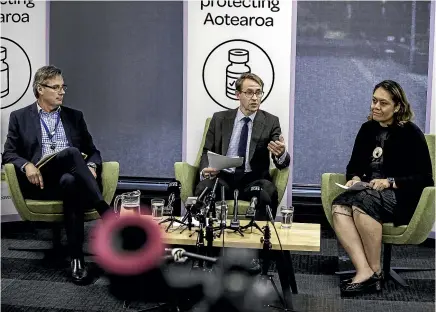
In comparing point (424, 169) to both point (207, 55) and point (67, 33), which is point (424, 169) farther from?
point (67, 33)

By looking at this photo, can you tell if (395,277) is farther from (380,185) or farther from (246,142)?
(246,142)

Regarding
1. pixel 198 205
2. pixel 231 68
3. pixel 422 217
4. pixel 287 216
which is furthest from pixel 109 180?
pixel 422 217

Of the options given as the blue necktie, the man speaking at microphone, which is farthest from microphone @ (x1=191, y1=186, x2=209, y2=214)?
the blue necktie

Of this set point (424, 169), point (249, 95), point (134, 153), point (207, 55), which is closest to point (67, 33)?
point (134, 153)

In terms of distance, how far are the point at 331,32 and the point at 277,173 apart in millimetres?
1827

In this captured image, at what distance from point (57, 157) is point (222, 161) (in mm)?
1147

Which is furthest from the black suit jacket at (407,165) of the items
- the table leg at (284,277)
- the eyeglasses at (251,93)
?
the eyeglasses at (251,93)

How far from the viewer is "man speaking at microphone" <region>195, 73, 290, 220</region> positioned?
4883mm

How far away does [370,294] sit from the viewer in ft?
13.5

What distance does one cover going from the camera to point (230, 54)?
18.0 feet

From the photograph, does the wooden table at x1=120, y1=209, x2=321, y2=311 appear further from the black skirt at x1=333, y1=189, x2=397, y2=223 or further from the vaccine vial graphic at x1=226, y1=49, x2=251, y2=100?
the vaccine vial graphic at x1=226, y1=49, x2=251, y2=100

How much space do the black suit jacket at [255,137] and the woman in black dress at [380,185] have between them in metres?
0.73

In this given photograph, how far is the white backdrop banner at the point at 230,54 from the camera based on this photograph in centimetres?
542

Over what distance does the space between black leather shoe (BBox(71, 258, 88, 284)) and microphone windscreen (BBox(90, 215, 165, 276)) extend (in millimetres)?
3222
